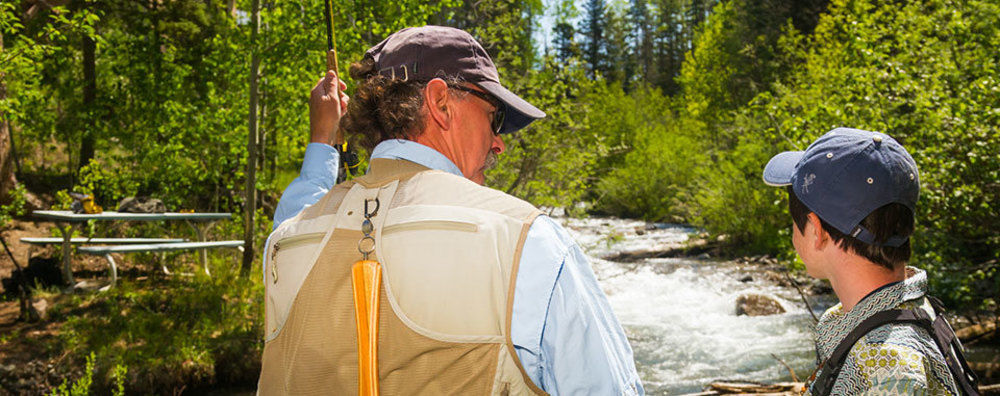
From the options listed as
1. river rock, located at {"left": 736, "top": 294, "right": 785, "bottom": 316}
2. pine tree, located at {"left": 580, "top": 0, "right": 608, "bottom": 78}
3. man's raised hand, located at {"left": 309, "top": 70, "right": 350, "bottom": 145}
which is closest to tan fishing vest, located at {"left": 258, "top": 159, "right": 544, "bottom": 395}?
man's raised hand, located at {"left": 309, "top": 70, "right": 350, "bottom": 145}

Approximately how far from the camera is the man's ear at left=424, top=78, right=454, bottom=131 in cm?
158

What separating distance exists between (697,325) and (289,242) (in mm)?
11321

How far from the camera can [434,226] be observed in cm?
133

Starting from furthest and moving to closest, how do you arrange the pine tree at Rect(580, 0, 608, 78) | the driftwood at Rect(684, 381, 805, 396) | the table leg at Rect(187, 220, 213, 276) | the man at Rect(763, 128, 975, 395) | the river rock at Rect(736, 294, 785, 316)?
the pine tree at Rect(580, 0, 608, 78) → the river rock at Rect(736, 294, 785, 316) → the table leg at Rect(187, 220, 213, 276) → the driftwood at Rect(684, 381, 805, 396) → the man at Rect(763, 128, 975, 395)

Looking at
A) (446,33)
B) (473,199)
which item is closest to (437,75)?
(446,33)

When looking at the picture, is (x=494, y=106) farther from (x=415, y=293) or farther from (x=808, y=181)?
(x=808, y=181)

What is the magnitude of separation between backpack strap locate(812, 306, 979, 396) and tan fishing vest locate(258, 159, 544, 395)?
95 cm

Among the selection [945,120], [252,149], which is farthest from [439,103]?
[252,149]

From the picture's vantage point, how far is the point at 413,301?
1.31 m

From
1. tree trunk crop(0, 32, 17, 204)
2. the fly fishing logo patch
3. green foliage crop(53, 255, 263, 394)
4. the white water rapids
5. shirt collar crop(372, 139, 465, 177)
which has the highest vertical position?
shirt collar crop(372, 139, 465, 177)

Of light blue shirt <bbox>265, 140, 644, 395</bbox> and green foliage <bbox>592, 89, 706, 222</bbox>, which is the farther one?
green foliage <bbox>592, 89, 706, 222</bbox>

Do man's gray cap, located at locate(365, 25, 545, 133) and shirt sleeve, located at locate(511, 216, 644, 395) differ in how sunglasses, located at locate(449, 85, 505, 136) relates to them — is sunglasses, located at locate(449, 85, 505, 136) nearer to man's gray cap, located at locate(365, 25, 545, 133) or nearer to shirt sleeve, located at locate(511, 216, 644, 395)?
man's gray cap, located at locate(365, 25, 545, 133)

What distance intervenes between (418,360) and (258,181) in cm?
948

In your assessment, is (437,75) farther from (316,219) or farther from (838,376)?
(838,376)
